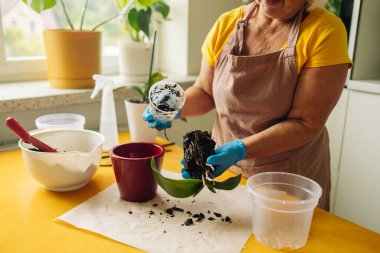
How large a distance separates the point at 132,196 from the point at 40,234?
0.71ft

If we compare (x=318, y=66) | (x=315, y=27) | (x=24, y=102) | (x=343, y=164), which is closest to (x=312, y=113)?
(x=318, y=66)

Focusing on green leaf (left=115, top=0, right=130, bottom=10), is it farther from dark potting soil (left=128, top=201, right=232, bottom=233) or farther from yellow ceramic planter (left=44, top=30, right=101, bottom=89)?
dark potting soil (left=128, top=201, right=232, bottom=233)

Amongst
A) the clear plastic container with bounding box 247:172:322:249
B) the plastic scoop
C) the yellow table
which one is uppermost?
the plastic scoop

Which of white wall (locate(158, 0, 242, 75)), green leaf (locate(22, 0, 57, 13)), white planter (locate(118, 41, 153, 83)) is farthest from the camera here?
white wall (locate(158, 0, 242, 75))

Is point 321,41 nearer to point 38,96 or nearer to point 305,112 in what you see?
point 305,112

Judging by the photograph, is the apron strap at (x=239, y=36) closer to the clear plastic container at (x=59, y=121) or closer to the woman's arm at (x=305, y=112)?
→ the woman's arm at (x=305, y=112)

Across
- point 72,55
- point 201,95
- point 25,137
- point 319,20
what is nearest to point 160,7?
point 72,55

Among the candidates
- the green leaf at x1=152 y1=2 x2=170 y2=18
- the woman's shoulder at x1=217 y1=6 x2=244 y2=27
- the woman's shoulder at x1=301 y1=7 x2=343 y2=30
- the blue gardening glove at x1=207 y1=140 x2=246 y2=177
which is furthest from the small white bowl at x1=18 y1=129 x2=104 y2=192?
the green leaf at x1=152 y1=2 x2=170 y2=18

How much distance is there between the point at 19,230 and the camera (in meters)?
0.75

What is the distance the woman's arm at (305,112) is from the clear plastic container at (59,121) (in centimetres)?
57

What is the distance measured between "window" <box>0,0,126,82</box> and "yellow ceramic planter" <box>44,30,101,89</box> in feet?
0.62

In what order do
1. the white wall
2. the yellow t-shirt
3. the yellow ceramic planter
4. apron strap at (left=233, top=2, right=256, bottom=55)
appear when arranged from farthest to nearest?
the white wall < the yellow ceramic planter < apron strap at (left=233, top=2, right=256, bottom=55) < the yellow t-shirt

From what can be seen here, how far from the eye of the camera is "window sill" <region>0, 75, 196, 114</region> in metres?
1.24

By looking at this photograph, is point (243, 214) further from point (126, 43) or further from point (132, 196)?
point (126, 43)
